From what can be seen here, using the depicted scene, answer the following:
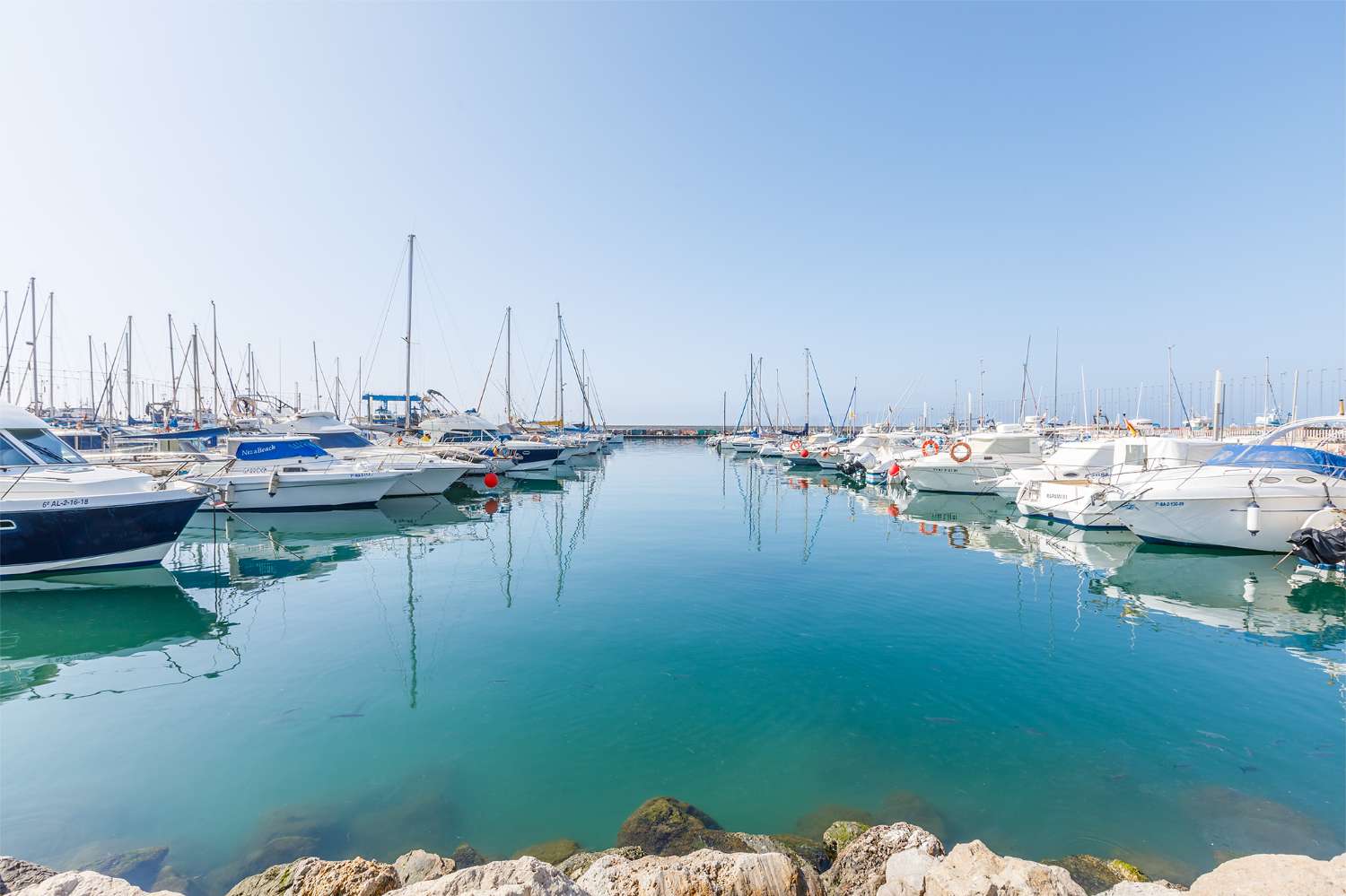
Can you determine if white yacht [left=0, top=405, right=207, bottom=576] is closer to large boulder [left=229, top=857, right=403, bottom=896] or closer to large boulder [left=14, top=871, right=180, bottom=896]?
large boulder [left=14, top=871, right=180, bottom=896]

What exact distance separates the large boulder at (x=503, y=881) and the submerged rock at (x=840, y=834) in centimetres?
234

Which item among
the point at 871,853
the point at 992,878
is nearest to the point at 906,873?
the point at 871,853

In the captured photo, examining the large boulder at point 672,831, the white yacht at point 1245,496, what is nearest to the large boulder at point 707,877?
the large boulder at point 672,831

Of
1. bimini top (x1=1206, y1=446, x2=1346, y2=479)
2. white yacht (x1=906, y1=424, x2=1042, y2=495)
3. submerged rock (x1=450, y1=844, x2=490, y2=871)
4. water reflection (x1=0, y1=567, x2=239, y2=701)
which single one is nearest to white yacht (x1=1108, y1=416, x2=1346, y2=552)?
bimini top (x1=1206, y1=446, x2=1346, y2=479)

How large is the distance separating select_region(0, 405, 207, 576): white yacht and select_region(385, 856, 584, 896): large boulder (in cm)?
1344

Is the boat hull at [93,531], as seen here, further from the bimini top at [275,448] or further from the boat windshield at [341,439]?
the boat windshield at [341,439]

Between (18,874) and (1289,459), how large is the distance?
23228 mm

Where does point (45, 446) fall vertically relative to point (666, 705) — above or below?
above

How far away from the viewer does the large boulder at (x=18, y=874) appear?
409 cm

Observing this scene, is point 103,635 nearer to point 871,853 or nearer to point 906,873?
point 871,853

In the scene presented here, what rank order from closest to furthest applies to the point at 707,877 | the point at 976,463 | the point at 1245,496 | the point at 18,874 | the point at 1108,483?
the point at 707,877
the point at 18,874
the point at 1245,496
the point at 1108,483
the point at 976,463

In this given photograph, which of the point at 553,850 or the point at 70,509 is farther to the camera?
the point at 70,509

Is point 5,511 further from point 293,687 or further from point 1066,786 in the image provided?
point 1066,786

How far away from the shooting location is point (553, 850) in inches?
194
